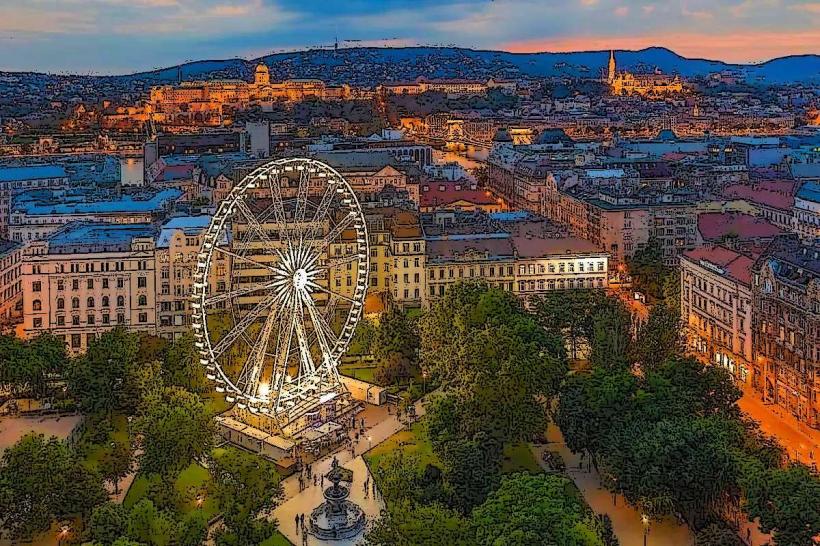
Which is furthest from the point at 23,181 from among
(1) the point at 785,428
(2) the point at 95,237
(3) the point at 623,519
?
(3) the point at 623,519

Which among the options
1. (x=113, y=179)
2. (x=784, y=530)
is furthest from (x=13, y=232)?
(x=784, y=530)

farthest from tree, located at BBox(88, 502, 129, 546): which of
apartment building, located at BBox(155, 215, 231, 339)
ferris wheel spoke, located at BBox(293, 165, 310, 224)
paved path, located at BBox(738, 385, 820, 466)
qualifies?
apartment building, located at BBox(155, 215, 231, 339)

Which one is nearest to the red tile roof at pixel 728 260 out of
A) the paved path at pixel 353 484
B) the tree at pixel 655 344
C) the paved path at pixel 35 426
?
the tree at pixel 655 344

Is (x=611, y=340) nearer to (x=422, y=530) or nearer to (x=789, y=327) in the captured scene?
(x=789, y=327)

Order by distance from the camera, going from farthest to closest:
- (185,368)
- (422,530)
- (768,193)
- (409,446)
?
(768,193), (185,368), (409,446), (422,530)

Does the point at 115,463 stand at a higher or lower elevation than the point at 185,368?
lower

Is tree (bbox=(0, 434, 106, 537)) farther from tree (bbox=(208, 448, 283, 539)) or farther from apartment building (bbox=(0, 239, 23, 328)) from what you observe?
apartment building (bbox=(0, 239, 23, 328))

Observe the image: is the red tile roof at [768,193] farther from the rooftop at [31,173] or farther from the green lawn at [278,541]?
Result: the rooftop at [31,173]

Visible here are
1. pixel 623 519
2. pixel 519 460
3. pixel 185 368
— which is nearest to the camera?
pixel 623 519
